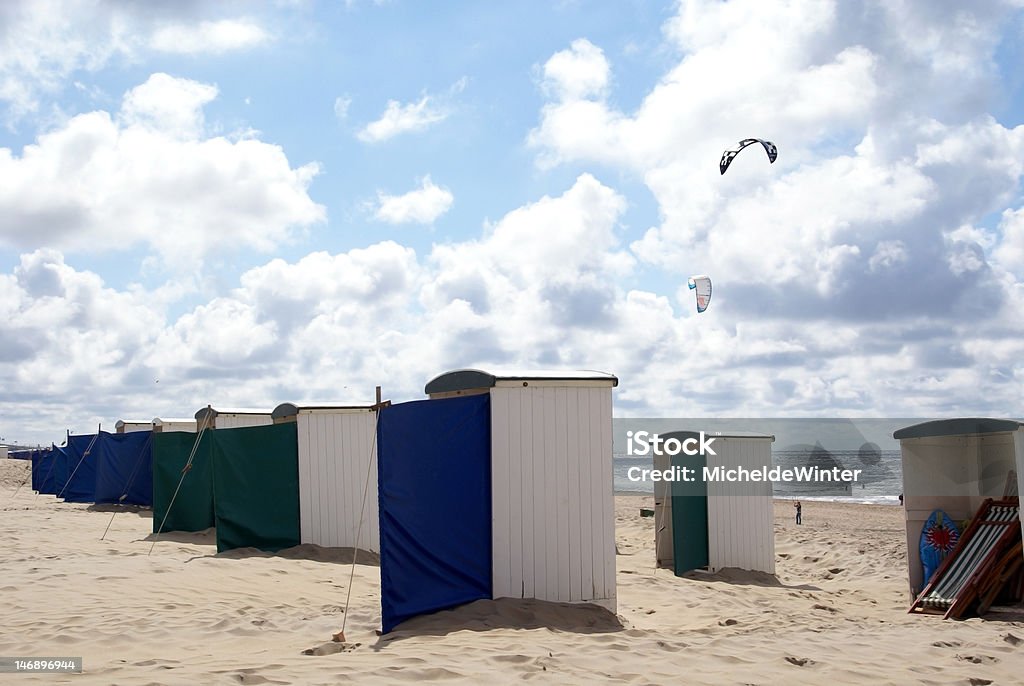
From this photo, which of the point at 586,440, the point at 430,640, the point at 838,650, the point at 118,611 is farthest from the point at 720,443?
the point at 118,611

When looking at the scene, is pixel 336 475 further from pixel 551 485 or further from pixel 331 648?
pixel 331 648

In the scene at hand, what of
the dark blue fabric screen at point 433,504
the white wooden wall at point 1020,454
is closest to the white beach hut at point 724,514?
the white wooden wall at point 1020,454

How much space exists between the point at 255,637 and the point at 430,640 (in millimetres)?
1515

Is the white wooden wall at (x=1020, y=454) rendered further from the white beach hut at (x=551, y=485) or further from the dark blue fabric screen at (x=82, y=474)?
the dark blue fabric screen at (x=82, y=474)

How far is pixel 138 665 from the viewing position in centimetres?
560

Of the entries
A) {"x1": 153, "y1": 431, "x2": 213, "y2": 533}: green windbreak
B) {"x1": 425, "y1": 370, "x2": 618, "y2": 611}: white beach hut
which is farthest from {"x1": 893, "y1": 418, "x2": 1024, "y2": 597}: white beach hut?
{"x1": 153, "y1": 431, "x2": 213, "y2": 533}: green windbreak

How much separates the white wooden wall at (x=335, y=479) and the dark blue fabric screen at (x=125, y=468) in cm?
827

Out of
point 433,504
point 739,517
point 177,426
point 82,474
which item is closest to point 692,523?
point 739,517

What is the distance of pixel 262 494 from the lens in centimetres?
1234

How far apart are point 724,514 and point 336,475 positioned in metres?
5.42

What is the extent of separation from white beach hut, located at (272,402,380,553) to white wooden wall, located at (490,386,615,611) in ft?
14.9

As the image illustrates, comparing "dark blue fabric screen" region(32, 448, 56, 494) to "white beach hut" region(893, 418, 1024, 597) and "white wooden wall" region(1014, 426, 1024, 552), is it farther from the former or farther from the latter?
"white wooden wall" region(1014, 426, 1024, 552)

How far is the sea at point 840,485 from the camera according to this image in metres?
45.3

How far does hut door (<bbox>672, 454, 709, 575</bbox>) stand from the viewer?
472 inches
